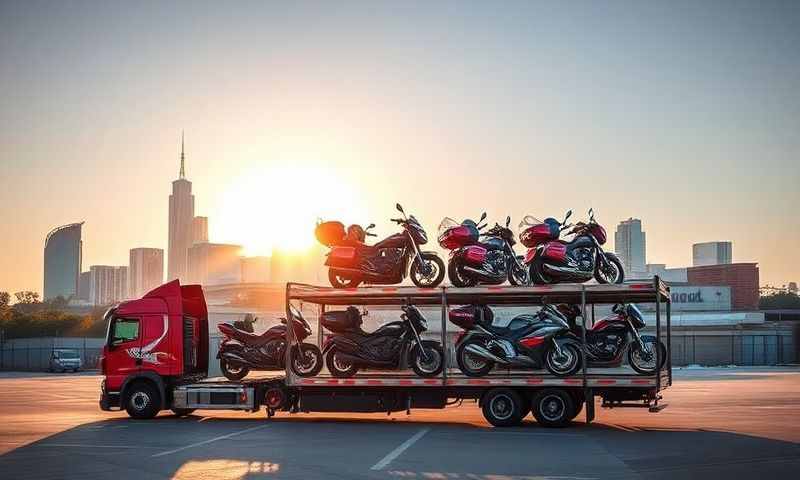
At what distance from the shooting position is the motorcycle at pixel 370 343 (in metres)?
20.1

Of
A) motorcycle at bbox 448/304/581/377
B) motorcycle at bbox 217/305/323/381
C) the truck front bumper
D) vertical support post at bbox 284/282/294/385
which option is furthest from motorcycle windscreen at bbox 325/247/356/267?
the truck front bumper

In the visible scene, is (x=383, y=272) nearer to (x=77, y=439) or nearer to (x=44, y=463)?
(x=77, y=439)

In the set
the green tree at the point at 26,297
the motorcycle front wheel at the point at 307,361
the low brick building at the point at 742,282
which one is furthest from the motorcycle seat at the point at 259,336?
the green tree at the point at 26,297

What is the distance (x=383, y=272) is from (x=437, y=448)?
5.60m

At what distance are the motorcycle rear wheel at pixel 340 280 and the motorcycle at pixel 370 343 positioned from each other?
1.89 ft

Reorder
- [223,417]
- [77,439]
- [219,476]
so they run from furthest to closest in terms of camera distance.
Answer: [223,417] < [77,439] < [219,476]

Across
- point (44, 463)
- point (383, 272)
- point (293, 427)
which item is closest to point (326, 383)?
point (293, 427)

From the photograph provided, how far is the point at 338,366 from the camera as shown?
2058 cm

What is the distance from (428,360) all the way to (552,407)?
2.71 m

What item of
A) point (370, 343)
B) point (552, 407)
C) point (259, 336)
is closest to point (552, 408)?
point (552, 407)

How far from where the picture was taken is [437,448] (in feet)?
52.3

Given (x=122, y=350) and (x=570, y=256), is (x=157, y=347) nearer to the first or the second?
(x=122, y=350)

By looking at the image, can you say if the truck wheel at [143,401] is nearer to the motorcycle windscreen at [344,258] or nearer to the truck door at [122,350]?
the truck door at [122,350]

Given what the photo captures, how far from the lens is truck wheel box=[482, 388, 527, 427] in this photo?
19.2 m
